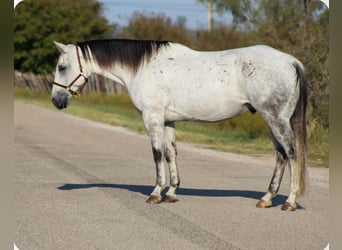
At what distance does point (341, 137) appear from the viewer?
4371 mm

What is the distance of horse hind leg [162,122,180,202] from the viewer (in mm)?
8078

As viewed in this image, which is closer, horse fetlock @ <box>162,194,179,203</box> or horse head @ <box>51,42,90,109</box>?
horse fetlock @ <box>162,194,179,203</box>

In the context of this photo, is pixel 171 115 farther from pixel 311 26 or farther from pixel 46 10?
pixel 46 10

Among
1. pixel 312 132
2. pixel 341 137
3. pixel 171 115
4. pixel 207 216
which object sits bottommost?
pixel 312 132

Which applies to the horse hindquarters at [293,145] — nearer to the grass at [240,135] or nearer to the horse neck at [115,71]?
the horse neck at [115,71]

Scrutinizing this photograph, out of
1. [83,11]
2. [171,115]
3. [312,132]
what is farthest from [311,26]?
[83,11]

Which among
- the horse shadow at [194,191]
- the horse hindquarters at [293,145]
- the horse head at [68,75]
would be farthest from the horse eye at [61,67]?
the horse hindquarters at [293,145]

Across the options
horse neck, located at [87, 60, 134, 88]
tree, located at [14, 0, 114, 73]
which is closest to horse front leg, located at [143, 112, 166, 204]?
horse neck, located at [87, 60, 134, 88]

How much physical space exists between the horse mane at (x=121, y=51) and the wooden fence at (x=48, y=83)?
103 ft

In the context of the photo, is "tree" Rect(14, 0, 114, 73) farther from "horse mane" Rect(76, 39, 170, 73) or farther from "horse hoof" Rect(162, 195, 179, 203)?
"horse hoof" Rect(162, 195, 179, 203)

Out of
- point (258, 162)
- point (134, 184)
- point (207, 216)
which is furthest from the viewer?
point (258, 162)

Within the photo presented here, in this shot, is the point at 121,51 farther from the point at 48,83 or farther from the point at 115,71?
the point at 48,83

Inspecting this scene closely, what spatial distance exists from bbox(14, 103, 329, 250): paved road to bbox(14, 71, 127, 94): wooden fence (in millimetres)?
27492

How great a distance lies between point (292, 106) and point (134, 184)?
9.50 feet
